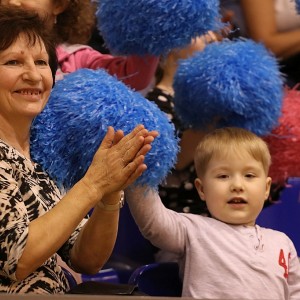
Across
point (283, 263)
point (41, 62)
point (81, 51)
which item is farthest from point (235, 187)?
point (81, 51)

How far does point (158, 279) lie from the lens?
191cm

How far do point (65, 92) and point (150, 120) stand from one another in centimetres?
19

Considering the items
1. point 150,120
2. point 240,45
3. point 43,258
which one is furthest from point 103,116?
point 240,45

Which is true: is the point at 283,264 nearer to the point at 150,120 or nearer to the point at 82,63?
the point at 150,120

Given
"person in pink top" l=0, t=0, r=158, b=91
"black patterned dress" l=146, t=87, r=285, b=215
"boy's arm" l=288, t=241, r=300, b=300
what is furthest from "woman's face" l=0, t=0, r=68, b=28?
"boy's arm" l=288, t=241, r=300, b=300

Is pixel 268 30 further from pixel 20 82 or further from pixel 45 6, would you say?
pixel 20 82


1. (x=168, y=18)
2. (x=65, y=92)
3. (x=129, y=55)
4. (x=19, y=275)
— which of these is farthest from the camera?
(x=129, y=55)

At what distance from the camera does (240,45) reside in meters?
2.06

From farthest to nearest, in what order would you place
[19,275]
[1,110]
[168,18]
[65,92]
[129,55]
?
1. [129,55]
2. [168,18]
3. [65,92]
4. [1,110]
5. [19,275]

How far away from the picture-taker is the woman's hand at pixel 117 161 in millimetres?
1562

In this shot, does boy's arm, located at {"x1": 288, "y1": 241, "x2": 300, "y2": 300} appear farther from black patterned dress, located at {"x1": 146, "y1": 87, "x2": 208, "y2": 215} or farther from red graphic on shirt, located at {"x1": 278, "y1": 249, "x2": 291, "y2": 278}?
black patterned dress, located at {"x1": 146, "y1": 87, "x2": 208, "y2": 215}

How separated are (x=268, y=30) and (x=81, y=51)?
744 millimetres

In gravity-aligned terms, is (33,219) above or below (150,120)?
below

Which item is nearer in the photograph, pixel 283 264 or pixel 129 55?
pixel 283 264
